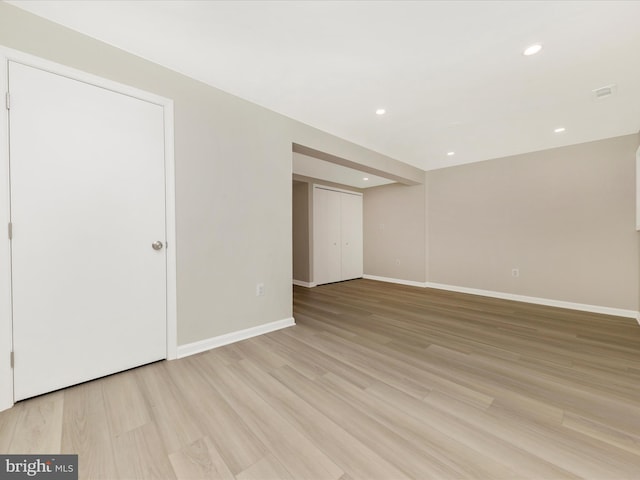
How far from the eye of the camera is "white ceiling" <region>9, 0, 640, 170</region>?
1.51 m

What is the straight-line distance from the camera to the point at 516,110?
2682 mm

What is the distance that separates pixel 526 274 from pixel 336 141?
367 centimetres

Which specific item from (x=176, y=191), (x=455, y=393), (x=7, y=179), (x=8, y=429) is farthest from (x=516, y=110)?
(x=8, y=429)

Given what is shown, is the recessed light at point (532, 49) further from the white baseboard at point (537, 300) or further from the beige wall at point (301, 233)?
the beige wall at point (301, 233)

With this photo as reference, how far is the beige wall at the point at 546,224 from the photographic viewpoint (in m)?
3.36

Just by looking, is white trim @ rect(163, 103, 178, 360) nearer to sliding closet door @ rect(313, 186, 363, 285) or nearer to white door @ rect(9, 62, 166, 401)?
white door @ rect(9, 62, 166, 401)

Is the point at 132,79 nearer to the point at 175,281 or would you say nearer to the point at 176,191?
the point at 176,191

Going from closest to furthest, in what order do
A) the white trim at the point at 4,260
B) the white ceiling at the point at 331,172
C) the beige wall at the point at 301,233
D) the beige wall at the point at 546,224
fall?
the white trim at the point at 4,260, the beige wall at the point at 546,224, the white ceiling at the point at 331,172, the beige wall at the point at 301,233

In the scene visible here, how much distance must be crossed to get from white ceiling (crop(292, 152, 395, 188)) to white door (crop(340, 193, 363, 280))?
43 centimetres

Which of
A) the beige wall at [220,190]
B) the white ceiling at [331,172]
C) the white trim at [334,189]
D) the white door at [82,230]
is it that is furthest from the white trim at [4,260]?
the white trim at [334,189]

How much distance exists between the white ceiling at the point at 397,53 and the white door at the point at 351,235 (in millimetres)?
3197

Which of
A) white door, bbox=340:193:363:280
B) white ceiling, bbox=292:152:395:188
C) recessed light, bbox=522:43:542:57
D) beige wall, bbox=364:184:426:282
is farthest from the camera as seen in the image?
white door, bbox=340:193:363:280

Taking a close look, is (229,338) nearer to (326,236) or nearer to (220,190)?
(220,190)

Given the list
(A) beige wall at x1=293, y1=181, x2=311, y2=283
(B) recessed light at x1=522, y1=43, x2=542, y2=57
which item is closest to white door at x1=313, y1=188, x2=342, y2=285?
(A) beige wall at x1=293, y1=181, x2=311, y2=283
